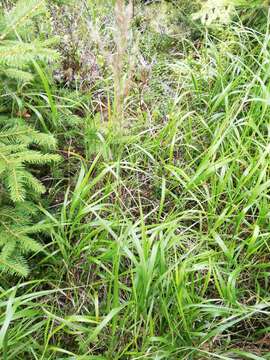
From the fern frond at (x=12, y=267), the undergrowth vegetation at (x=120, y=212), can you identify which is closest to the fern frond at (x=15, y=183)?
the undergrowth vegetation at (x=120, y=212)

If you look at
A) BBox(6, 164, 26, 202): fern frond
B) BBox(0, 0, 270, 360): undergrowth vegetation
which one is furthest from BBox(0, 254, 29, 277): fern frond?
BBox(6, 164, 26, 202): fern frond

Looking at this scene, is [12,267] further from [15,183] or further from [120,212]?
[120,212]

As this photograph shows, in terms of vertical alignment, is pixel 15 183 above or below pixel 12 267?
above

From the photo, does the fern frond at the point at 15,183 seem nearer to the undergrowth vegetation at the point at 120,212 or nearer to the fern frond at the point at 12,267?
the undergrowth vegetation at the point at 120,212

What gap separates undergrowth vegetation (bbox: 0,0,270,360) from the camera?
1.47m

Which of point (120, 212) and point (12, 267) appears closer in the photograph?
point (12, 267)

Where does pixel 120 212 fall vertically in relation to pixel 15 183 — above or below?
below

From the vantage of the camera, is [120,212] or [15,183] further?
[120,212]

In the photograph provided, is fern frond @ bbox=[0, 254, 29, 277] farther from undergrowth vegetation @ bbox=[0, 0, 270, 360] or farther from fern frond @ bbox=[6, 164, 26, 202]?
fern frond @ bbox=[6, 164, 26, 202]

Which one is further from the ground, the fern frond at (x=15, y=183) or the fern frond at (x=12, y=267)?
the fern frond at (x=15, y=183)

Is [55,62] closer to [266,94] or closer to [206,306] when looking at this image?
[266,94]

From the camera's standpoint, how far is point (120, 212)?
1829mm

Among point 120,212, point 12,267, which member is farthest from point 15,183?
point 120,212

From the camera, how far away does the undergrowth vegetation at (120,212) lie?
147 centimetres
